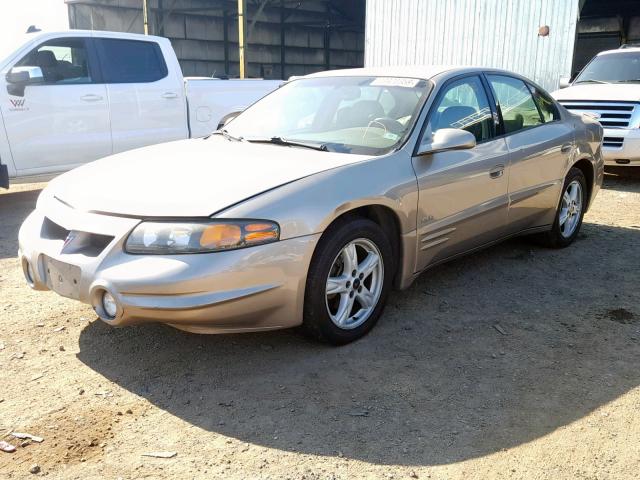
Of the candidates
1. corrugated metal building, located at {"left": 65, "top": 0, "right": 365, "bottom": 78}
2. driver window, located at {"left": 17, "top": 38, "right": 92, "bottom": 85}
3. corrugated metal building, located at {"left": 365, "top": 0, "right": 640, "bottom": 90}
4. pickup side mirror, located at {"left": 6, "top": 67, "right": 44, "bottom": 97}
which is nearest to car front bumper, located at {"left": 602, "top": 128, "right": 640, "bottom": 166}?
corrugated metal building, located at {"left": 365, "top": 0, "right": 640, "bottom": 90}

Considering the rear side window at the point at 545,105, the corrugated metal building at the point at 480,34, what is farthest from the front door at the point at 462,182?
the corrugated metal building at the point at 480,34

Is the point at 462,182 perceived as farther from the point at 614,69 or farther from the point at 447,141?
the point at 614,69

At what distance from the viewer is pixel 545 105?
17.1ft

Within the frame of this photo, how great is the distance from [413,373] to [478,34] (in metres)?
12.4

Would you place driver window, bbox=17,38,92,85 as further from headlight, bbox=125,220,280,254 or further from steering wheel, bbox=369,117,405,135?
headlight, bbox=125,220,280,254

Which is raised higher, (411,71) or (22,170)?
(411,71)

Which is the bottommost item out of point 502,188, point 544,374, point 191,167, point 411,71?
point 544,374

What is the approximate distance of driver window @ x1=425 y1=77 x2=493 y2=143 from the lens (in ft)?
13.1

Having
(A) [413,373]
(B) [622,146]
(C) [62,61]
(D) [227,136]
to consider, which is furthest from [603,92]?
(A) [413,373]

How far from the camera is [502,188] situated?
4410 mm

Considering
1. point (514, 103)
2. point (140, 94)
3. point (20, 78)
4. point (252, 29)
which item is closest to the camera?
point (514, 103)

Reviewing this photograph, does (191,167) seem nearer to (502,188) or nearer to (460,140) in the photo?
(460,140)

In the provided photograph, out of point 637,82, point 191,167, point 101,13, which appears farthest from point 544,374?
point 101,13

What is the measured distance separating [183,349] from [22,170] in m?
4.43
